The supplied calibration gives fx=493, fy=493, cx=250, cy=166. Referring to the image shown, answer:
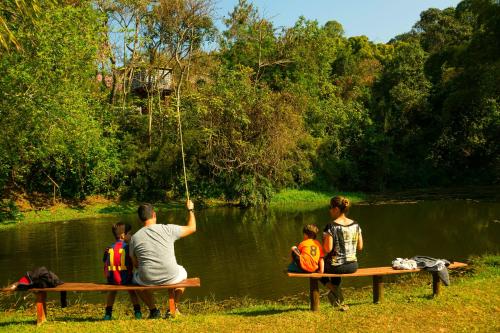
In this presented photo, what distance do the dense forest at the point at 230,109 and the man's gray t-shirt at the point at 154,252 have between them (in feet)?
31.3

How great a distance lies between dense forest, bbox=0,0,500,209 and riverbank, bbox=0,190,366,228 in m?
0.72

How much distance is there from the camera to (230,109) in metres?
26.2

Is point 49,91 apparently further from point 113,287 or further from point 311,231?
point 311,231

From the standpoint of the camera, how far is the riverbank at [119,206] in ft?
75.1

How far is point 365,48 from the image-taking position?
48125 mm

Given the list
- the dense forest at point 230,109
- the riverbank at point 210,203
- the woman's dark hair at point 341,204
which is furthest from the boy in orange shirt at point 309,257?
the riverbank at point 210,203

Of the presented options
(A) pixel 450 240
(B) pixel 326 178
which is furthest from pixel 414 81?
(A) pixel 450 240

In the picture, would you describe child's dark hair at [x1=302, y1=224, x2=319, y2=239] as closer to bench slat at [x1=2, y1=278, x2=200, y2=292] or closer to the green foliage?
bench slat at [x1=2, y1=278, x2=200, y2=292]

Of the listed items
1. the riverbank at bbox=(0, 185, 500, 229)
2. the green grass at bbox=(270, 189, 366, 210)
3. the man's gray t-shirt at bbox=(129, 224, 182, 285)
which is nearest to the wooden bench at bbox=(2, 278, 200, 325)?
the man's gray t-shirt at bbox=(129, 224, 182, 285)

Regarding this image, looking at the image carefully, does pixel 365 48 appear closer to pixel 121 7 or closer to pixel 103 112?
pixel 121 7

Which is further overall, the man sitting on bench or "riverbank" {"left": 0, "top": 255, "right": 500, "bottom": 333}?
the man sitting on bench

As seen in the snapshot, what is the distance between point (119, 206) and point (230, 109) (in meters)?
7.67

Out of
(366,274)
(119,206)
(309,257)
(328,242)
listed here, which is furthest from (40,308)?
(119,206)

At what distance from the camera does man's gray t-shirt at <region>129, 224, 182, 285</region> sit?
6203 mm
